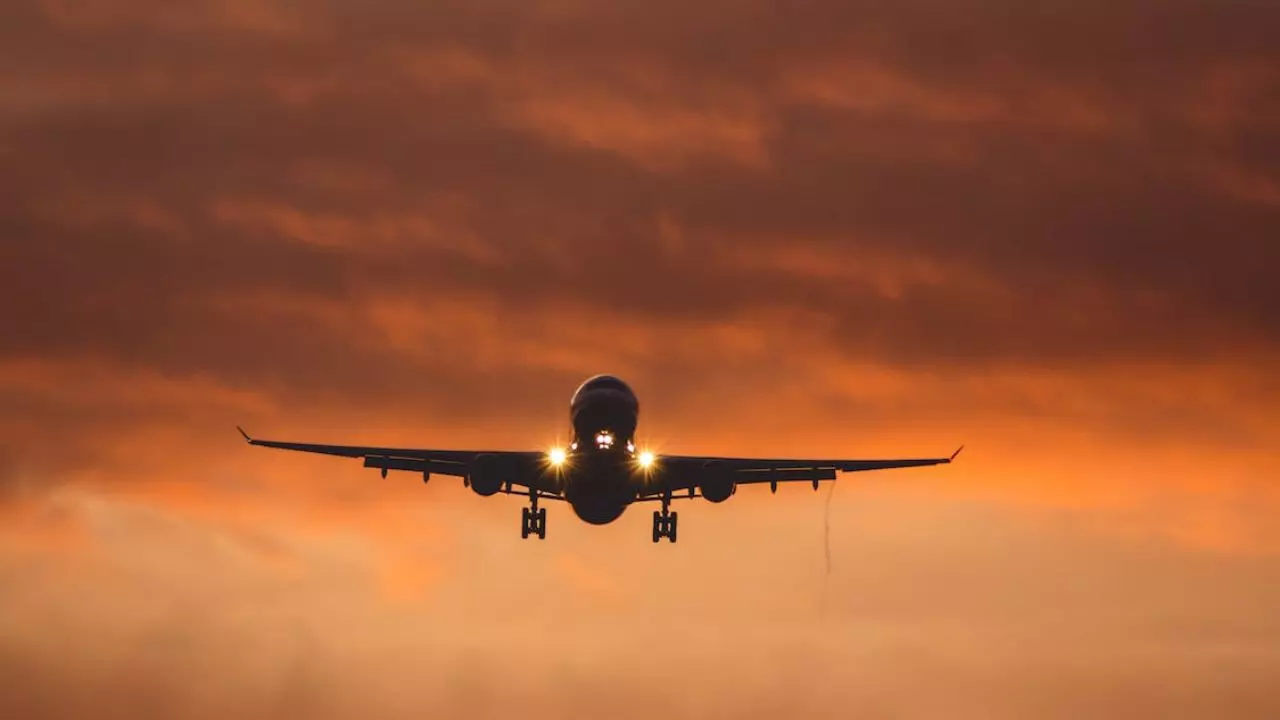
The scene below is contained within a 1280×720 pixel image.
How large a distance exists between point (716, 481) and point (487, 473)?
42.2ft

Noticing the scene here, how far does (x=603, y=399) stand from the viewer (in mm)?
110812

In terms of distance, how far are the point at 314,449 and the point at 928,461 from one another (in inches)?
1371

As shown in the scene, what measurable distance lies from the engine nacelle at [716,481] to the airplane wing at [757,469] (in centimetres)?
6

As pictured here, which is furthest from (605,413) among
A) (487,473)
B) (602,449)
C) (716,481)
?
(716,481)

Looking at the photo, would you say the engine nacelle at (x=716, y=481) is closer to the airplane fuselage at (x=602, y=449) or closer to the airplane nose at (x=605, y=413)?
the airplane fuselage at (x=602, y=449)

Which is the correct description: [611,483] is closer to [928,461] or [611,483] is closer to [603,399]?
[603,399]

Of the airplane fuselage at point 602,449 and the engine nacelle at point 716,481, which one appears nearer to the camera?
the airplane fuselage at point 602,449

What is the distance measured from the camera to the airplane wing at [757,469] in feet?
384

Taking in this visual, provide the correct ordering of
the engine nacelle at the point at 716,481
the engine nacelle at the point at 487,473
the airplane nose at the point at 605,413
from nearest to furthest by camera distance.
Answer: the airplane nose at the point at 605,413 → the engine nacelle at the point at 487,473 → the engine nacelle at the point at 716,481

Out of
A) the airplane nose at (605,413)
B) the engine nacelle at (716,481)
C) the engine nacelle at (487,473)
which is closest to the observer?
the airplane nose at (605,413)

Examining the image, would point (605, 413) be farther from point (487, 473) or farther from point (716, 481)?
point (716, 481)

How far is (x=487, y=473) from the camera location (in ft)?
378

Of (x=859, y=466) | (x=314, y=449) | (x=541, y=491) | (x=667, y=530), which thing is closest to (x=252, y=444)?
(x=314, y=449)

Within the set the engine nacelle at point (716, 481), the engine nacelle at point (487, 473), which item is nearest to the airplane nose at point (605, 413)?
the engine nacelle at point (487, 473)
